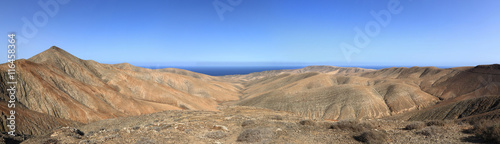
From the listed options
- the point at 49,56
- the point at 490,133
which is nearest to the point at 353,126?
the point at 490,133

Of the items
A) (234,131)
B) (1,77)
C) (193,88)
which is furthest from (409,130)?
(193,88)

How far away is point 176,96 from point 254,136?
109 ft

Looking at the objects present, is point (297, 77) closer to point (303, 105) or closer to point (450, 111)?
point (303, 105)

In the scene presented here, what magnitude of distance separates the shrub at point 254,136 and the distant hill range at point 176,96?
46.1ft

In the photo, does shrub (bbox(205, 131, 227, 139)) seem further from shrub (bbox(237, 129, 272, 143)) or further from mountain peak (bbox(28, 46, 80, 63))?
mountain peak (bbox(28, 46, 80, 63))

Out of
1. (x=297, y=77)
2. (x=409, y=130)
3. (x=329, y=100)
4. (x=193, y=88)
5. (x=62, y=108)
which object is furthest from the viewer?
(x=297, y=77)

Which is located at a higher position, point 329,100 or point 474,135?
point 474,135

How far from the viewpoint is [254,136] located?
10.0 m

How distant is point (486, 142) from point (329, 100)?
36995 millimetres

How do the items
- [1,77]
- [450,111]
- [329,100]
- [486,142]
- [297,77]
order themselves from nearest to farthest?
1. [486,142]
2. [1,77]
3. [450,111]
4. [329,100]
5. [297,77]

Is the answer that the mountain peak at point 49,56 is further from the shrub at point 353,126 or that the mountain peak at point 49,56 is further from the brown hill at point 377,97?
the shrub at point 353,126

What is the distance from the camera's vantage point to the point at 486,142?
786cm

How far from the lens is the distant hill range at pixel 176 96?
1906 cm

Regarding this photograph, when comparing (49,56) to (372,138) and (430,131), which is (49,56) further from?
(430,131)
